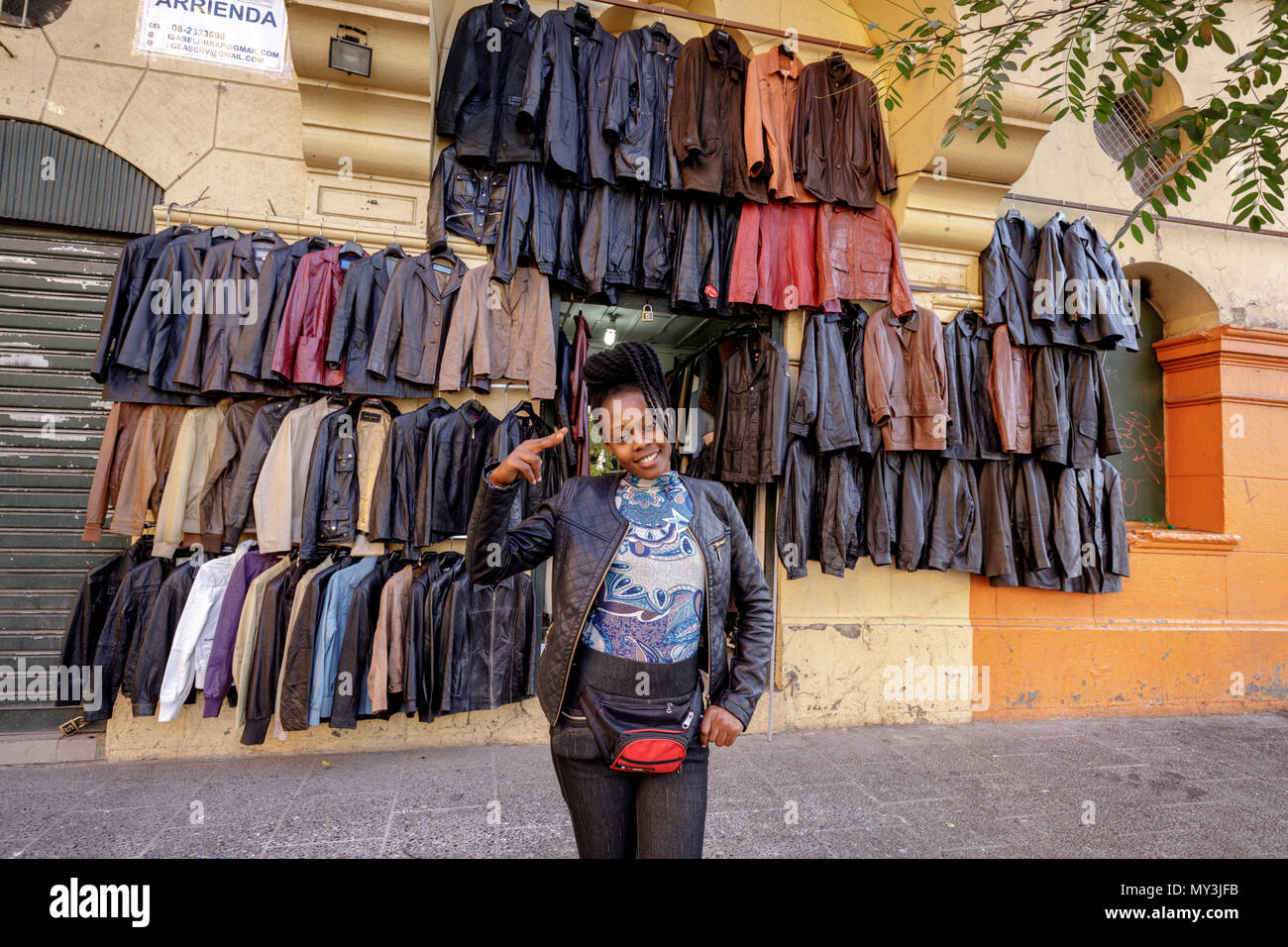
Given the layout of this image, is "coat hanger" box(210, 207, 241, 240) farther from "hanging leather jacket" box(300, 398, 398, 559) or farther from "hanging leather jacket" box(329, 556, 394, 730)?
"hanging leather jacket" box(329, 556, 394, 730)

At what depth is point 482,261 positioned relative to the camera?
4.65m

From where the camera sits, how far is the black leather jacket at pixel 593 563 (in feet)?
6.09

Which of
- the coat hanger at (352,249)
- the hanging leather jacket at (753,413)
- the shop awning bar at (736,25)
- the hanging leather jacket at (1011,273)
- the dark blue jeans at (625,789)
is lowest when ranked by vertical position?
the dark blue jeans at (625,789)

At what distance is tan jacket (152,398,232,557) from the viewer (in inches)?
156

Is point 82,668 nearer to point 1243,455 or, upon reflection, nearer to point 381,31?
point 381,31

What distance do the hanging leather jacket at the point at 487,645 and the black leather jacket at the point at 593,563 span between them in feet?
7.00

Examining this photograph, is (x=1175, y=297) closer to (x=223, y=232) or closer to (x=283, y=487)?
(x=283, y=487)

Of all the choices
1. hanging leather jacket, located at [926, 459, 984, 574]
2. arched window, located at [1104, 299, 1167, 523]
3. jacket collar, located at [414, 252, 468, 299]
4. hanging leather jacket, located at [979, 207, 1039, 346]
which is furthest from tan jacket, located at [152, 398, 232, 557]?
arched window, located at [1104, 299, 1167, 523]

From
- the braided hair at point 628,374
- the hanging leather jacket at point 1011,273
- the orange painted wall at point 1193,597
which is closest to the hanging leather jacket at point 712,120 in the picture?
the hanging leather jacket at point 1011,273

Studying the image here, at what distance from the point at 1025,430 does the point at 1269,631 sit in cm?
328

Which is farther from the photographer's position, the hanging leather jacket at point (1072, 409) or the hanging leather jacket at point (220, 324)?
the hanging leather jacket at point (1072, 409)

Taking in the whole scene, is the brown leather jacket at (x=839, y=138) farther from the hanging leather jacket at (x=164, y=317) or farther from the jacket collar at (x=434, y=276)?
the hanging leather jacket at (x=164, y=317)

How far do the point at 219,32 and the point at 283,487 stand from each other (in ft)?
11.4

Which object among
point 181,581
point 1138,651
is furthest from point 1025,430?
point 181,581
